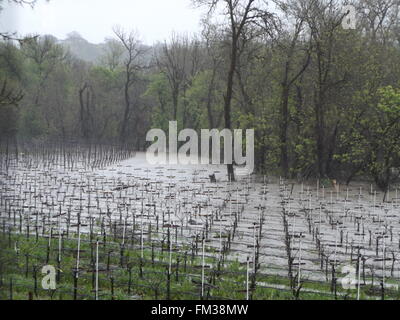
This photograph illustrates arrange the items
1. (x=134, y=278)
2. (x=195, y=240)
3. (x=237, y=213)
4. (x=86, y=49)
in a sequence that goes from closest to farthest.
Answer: (x=134, y=278)
(x=195, y=240)
(x=237, y=213)
(x=86, y=49)

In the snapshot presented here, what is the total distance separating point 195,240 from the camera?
936 cm

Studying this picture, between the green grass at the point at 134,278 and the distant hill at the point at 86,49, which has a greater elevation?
the distant hill at the point at 86,49

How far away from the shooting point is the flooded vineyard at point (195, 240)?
6.45 m

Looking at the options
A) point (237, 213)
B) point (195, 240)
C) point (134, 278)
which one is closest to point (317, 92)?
point (237, 213)

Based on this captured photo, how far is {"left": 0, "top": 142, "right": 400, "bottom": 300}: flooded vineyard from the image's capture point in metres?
6.45

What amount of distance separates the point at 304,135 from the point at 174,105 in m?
17.7

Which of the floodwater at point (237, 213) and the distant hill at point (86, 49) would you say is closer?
the floodwater at point (237, 213)

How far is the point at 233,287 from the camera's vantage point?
6.61 m

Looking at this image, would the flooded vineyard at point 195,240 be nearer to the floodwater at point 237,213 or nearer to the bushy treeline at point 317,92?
the floodwater at point 237,213

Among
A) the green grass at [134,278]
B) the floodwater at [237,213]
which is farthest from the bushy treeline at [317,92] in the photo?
the green grass at [134,278]

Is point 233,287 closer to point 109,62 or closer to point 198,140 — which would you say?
point 198,140

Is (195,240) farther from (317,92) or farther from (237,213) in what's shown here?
(317,92)

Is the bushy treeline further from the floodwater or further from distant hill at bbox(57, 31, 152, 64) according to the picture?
distant hill at bbox(57, 31, 152, 64)
